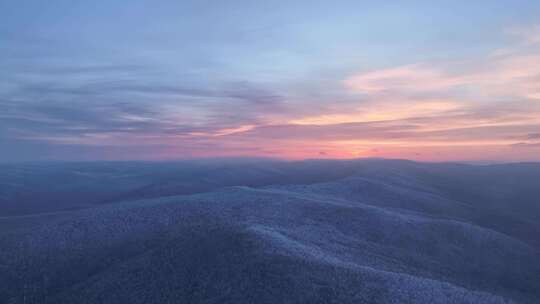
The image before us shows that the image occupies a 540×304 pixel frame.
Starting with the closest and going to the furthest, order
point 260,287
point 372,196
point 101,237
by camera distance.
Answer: point 260,287 < point 101,237 < point 372,196

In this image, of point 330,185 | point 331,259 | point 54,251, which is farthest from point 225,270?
point 330,185

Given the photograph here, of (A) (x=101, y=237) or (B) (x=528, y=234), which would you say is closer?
(A) (x=101, y=237)

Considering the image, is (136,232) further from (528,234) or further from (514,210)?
(514,210)

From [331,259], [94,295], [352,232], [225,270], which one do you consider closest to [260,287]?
[225,270]

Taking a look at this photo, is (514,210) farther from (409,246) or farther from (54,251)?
(54,251)

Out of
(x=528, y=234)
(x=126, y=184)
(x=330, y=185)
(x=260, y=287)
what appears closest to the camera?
(x=260, y=287)

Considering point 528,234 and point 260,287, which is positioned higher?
point 260,287

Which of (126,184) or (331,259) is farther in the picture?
(126,184)

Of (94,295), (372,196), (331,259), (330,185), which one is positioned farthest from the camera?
(330,185)

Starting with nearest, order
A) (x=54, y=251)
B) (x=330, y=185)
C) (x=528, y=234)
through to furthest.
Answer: (x=54, y=251)
(x=528, y=234)
(x=330, y=185)
